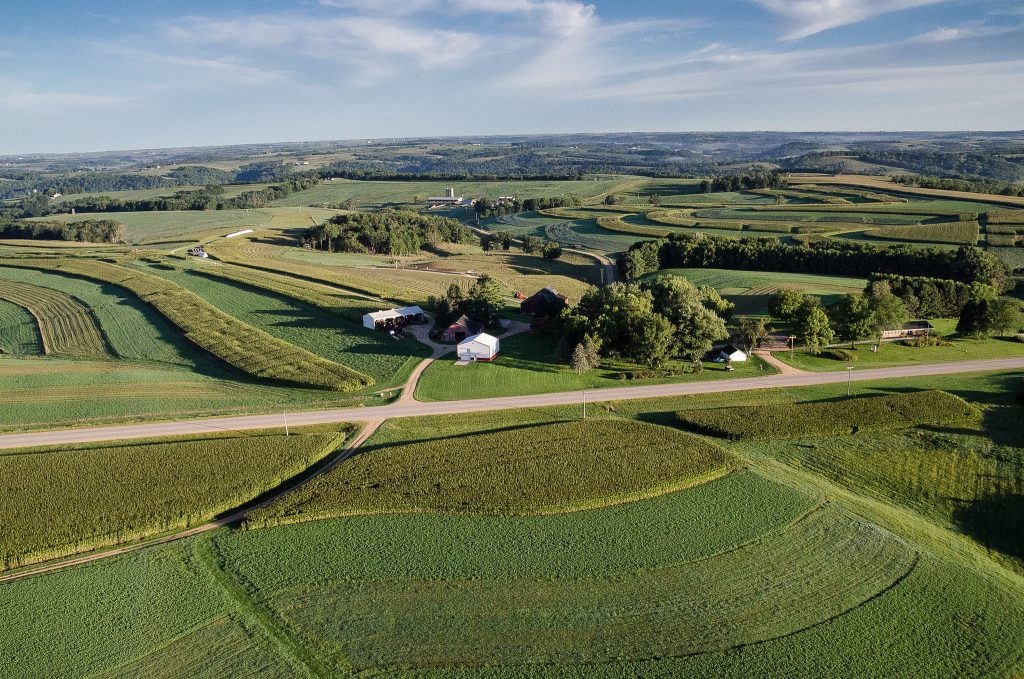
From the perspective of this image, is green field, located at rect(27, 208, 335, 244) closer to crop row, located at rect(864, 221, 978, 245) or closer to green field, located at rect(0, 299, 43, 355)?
green field, located at rect(0, 299, 43, 355)

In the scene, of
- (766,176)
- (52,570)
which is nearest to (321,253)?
(52,570)

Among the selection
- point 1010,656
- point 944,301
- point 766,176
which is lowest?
point 1010,656

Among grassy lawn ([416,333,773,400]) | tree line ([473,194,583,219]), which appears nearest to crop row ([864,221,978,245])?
grassy lawn ([416,333,773,400])

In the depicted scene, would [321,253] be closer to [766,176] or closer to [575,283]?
Result: [575,283]

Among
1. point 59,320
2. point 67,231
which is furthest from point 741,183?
point 67,231

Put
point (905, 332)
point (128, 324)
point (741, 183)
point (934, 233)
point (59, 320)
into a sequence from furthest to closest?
point (741, 183) → point (934, 233) → point (59, 320) → point (128, 324) → point (905, 332)

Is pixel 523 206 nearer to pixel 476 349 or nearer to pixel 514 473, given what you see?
pixel 476 349
